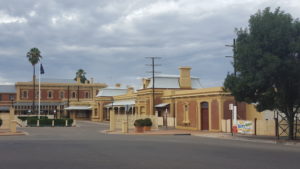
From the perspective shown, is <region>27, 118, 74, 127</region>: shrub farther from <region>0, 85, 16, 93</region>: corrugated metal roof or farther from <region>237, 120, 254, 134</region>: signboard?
<region>0, 85, 16, 93</region>: corrugated metal roof

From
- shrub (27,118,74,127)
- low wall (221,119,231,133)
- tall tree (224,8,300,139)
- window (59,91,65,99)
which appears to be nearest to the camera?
tall tree (224,8,300,139)

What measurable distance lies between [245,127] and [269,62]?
9990mm

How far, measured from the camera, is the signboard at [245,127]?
104 ft

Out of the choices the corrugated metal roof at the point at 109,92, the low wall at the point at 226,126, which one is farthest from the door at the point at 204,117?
the corrugated metal roof at the point at 109,92

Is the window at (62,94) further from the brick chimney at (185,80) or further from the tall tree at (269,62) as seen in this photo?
the tall tree at (269,62)

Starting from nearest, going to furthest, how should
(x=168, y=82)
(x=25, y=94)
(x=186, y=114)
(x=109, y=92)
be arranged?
(x=186, y=114)
(x=168, y=82)
(x=109, y=92)
(x=25, y=94)

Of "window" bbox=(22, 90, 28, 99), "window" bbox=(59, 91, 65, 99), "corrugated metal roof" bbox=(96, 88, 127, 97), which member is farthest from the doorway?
"window" bbox=(22, 90, 28, 99)

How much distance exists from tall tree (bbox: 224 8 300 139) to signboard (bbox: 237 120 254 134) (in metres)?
5.18

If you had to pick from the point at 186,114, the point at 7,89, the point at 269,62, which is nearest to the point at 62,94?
the point at 7,89

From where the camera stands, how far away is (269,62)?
76.3 feet

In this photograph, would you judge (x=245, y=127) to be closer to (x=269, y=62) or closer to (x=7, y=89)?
(x=269, y=62)

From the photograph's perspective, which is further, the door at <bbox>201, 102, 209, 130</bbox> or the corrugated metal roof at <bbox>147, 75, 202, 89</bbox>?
the corrugated metal roof at <bbox>147, 75, 202, 89</bbox>

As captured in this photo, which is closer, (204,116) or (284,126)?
(284,126)

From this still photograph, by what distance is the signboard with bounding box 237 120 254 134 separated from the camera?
31.6 metres
